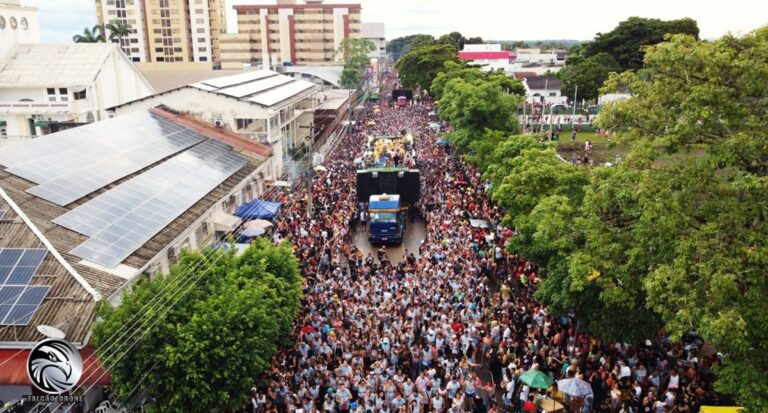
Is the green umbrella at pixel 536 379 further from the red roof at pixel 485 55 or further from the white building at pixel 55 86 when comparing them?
the red roof at pixel 485 55

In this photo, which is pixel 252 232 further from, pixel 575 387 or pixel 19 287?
pixel 575 387

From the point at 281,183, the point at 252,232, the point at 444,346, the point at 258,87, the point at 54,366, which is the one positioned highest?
the point at 258,87

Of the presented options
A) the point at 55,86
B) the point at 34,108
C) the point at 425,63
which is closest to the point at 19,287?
the point at 34,108

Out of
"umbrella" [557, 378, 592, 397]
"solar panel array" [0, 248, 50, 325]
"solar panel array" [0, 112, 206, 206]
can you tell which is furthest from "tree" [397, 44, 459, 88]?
"solar panel array" [0, 248, 50, 325]

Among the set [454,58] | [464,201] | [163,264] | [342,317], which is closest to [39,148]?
[163,264]

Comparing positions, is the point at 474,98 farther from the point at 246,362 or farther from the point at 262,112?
the point at 246,362

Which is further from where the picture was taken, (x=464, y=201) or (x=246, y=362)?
(x=464, y=201)
